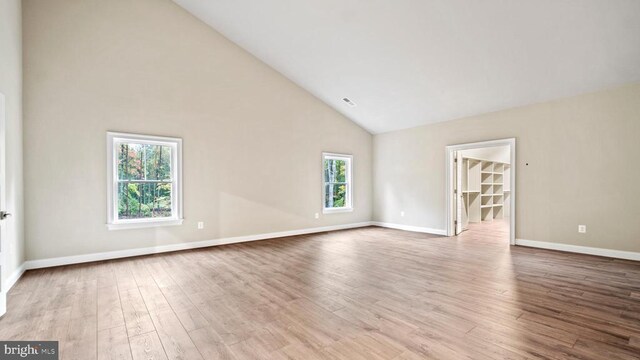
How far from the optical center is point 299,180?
A: 22.3 ft

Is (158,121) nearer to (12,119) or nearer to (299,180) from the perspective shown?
(12,119)

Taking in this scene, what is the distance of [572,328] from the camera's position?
2.34m

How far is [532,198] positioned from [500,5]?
11.4 feet

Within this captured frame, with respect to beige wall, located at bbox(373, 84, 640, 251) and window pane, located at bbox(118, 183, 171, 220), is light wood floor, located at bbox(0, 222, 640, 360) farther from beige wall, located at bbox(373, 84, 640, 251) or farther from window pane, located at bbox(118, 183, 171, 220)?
window pane, located at bbox(118, 183, 171, 220)

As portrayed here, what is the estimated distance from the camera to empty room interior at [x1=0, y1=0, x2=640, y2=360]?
2.42m

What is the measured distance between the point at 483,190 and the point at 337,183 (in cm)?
509

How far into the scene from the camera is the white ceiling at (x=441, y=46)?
3.70 meters

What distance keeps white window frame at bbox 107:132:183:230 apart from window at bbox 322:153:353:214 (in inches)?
130

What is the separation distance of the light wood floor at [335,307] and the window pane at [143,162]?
4.58 feet

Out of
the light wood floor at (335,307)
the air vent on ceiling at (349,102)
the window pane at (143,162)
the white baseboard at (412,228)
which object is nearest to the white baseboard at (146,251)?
the light wood floor at (335,307)

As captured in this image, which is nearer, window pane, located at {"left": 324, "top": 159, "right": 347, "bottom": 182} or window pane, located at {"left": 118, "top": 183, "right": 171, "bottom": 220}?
window pane, located at {"left": 118, "top": 183, "right": 171, "bottom": 220}

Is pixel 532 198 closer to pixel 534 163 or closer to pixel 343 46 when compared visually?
pixel 534 163

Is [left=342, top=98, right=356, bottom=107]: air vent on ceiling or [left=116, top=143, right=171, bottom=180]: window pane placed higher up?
[left=342, top=98, right=356, bottom=107]: air vent on ceiling

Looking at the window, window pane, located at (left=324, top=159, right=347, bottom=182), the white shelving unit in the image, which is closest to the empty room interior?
the window
